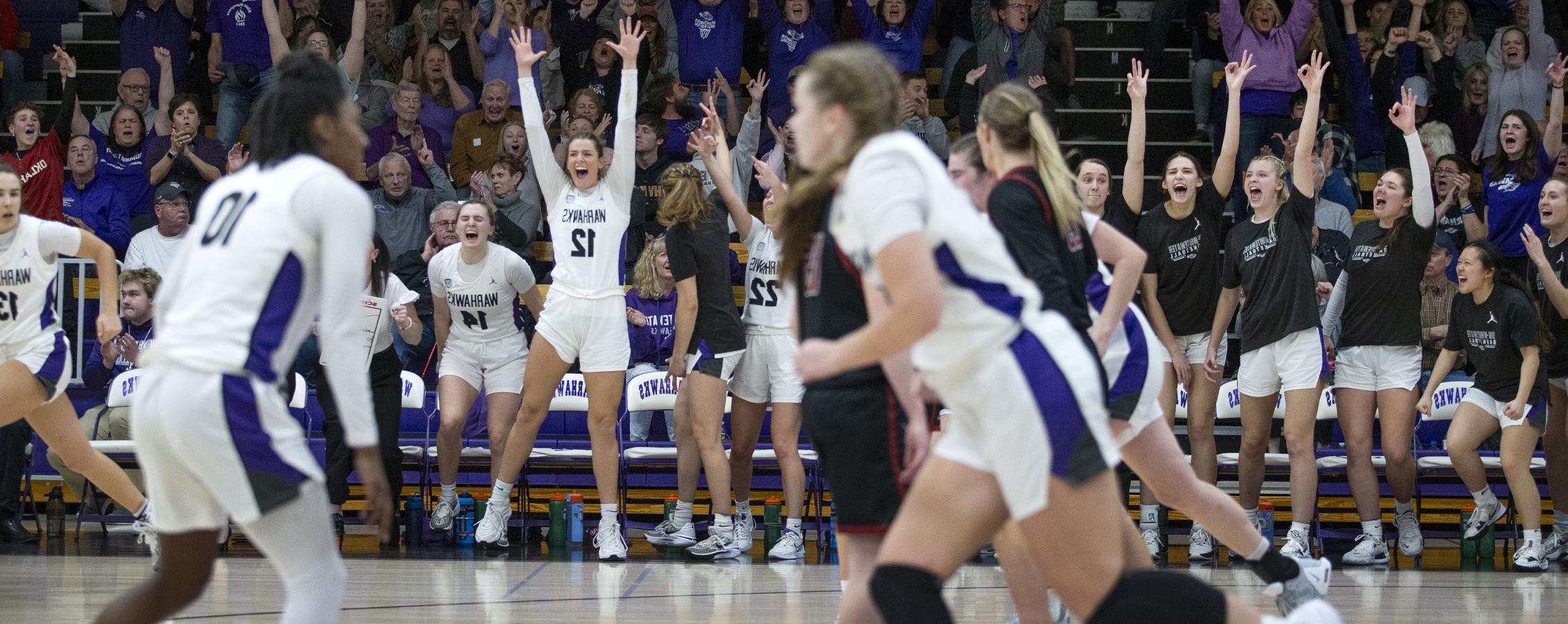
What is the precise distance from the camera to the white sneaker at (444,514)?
9000 millimetres

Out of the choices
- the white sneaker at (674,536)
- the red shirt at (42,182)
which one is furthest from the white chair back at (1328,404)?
the red shirt at (42,182)

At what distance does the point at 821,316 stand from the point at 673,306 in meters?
6.77

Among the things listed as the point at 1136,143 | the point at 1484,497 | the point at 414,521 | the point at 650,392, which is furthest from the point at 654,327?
the point at 1484,497

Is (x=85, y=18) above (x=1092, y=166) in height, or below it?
above

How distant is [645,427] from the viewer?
33.4 ft

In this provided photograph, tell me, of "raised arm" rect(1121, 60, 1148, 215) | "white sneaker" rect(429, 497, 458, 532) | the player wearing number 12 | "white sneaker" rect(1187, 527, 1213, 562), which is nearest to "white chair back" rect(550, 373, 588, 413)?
"white sneaker" rect(429, 497, 458, 532)

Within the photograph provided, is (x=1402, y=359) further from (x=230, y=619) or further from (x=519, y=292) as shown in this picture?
(x=230, y=619)

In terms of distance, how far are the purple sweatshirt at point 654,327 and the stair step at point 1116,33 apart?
612cm

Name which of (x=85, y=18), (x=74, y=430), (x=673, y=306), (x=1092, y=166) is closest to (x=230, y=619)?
(x=74, y=430)

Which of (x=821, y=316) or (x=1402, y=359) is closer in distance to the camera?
(x=821, y=316)

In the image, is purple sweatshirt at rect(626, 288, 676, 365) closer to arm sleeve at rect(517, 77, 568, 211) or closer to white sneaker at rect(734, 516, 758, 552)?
white sneaker at rect(734, 516, 758, 552)

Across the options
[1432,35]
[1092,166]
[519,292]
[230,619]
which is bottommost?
[230,619]

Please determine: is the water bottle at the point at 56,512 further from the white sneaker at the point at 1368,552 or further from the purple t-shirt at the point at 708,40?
the white sneaker at the point at 1368,552

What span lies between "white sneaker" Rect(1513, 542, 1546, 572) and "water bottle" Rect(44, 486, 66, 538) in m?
8.81
